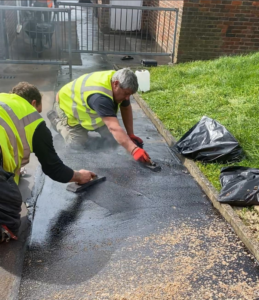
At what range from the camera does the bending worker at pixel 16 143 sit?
2795 millimetres

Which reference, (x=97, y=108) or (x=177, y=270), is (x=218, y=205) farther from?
(x=97, y=108)

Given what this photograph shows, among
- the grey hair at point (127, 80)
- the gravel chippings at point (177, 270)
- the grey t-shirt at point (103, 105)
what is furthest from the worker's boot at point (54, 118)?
the gravel chippings at point (177, 270)

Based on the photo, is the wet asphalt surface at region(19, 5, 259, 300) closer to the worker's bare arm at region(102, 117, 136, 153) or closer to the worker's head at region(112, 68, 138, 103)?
the worker's bare arm at region(102, 117, 136, 153)

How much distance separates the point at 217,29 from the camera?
28.6ft

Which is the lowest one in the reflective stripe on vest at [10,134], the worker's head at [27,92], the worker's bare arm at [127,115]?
the worker's bare arm at [127,115]

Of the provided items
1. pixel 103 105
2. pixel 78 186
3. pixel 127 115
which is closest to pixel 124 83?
pixel 103 105

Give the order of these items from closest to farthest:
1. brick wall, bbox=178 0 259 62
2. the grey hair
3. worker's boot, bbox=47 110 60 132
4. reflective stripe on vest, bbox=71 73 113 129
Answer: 1. the grey hair
2. reflective stripe on vest, bbox=71 73 113 129
3. worker's boot, bbox=47 110 60 132
4. brick wall, bbox=178 0 259 62

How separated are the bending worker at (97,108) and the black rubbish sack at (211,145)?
64 cm

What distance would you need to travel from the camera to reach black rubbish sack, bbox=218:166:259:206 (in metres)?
3.42

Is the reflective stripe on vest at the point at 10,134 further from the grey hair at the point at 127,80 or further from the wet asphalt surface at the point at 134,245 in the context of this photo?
the grey hair at the point at 127,80

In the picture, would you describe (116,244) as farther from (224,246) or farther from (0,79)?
(0,79)

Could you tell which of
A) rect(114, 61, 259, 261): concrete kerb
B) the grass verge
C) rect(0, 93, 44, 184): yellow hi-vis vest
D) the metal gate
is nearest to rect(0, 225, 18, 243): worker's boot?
rect(0, 93, 44, 184): yellow hi-vis vest

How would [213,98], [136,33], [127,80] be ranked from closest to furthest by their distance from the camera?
[127,80], [213,98], [136,33]

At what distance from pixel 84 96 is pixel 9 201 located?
5.92 ft
